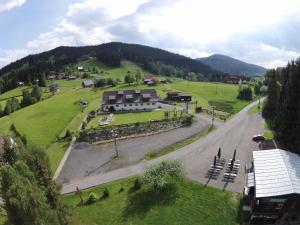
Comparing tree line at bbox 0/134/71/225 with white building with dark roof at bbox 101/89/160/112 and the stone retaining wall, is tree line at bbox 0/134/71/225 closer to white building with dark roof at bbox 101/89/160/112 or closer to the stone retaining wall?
the stone retaining wall

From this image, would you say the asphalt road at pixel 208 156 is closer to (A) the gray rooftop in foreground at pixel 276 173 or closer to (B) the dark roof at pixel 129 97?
(A) the gray rooftop in foreground at pixel 276 173

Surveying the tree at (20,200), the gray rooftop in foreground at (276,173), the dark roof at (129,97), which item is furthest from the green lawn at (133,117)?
the tree at (20,200)

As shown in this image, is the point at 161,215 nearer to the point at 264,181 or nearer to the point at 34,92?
the point at 264,181

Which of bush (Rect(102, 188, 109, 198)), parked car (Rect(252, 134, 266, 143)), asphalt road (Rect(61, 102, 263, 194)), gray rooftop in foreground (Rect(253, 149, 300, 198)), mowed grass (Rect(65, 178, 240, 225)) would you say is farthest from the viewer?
parked car (Rect(252, 134, 266, 143))

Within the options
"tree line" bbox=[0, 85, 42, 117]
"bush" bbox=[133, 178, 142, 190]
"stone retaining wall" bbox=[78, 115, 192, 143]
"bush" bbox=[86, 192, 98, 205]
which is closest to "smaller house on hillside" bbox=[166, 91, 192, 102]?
"stone retaining wall" bbox=[78, 115, 192, 143]

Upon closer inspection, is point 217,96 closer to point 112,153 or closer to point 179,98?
point 179,98
